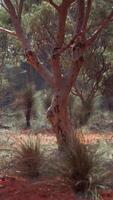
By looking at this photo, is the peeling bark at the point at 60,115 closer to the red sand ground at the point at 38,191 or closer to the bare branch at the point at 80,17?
the bare branch at the point at 80,17

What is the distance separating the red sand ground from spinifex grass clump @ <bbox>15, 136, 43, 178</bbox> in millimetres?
217

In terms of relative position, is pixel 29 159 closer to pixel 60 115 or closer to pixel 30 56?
pixel 60 115

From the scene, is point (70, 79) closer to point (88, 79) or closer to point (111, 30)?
point (111, 30)

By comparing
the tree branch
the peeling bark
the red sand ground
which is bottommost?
the red sand ground

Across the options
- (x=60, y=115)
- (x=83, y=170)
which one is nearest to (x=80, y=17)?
(x=60, y=115)

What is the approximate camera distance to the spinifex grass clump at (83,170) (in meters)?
6.75

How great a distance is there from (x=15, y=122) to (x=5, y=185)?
1272 cm

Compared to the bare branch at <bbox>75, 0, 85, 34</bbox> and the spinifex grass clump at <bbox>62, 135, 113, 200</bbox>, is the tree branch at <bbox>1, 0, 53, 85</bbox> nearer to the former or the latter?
the bare branch at <bbox>75, 0, 85, 34</bbox>

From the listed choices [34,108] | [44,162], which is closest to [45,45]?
[34,108]

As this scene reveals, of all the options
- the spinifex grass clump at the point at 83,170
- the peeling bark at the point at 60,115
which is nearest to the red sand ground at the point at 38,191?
the spinifex grass clump at the point at 83,170

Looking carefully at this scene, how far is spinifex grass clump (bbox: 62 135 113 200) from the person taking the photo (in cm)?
675

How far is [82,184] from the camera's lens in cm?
677

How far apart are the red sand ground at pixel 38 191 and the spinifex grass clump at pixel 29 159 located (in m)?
0.22

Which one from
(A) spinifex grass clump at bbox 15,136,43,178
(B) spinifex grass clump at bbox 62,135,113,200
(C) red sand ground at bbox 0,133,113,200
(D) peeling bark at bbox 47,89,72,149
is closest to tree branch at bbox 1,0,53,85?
(D) peeling bark at bbox 47,89,72,149
